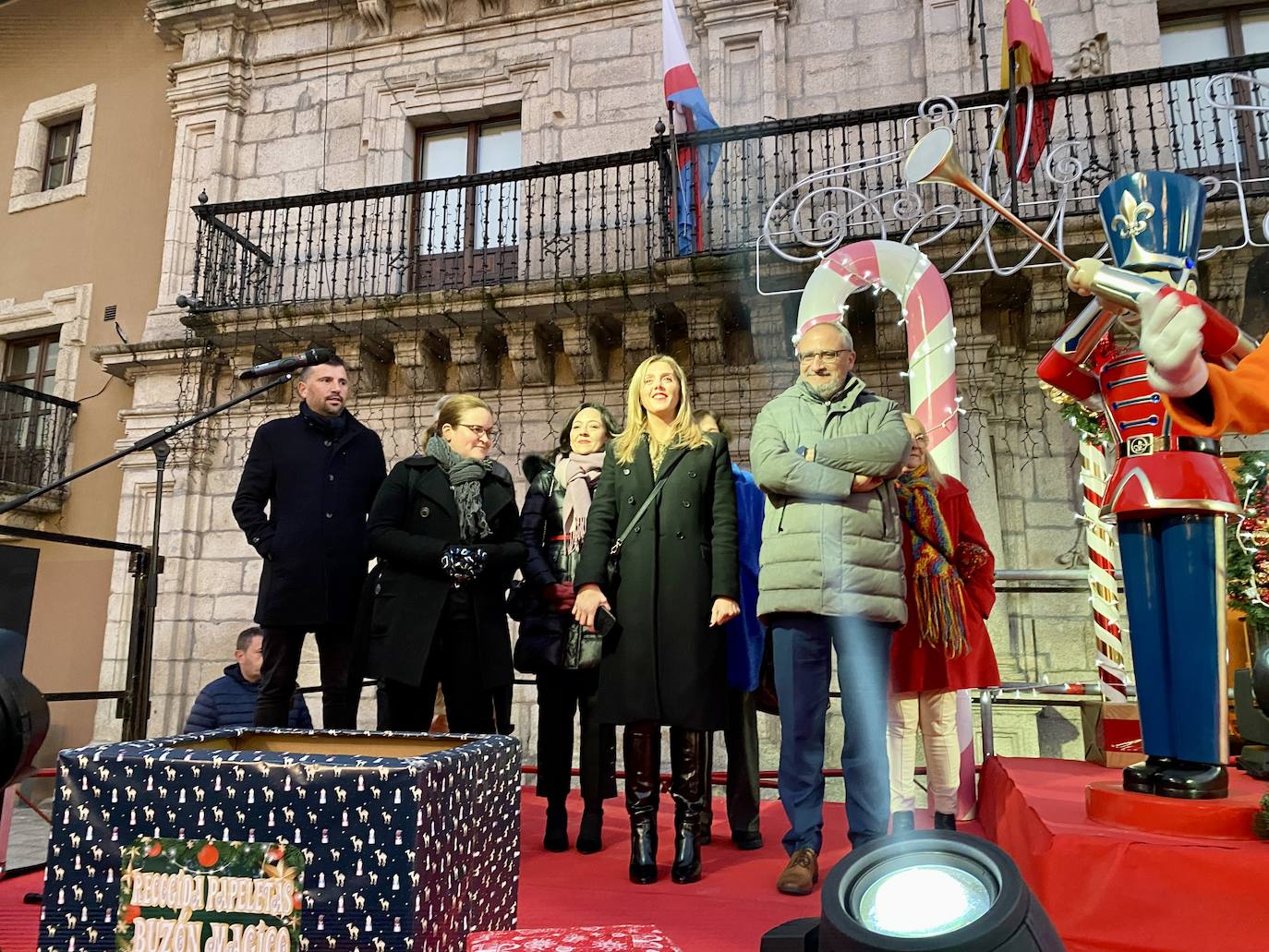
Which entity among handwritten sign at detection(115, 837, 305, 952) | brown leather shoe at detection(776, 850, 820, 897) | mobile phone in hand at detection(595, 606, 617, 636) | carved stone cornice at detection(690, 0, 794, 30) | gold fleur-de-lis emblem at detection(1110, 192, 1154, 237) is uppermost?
carved stone cornice at detection(690, 0, 794, 30)

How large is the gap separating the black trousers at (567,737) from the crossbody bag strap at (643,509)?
2.01 ft

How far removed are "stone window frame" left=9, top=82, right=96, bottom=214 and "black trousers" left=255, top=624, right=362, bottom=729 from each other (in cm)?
848

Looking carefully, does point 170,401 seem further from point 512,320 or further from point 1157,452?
point 1157,452

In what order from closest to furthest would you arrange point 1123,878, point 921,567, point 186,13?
point 1123,878 < point 921,567 < point 186,13

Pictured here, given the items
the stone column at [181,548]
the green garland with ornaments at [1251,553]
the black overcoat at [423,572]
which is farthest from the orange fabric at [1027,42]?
the stone column at [181,548]

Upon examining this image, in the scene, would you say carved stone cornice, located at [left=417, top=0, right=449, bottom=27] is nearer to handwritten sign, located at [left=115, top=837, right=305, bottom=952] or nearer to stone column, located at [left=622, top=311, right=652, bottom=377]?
stone column, located at [left=622, top=311, right=652, bottom=377]

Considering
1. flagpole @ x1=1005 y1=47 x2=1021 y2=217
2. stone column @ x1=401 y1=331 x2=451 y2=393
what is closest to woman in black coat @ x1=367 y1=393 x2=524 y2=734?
flagpole @ x1=1005 y1=47 x2=1021 y2=217

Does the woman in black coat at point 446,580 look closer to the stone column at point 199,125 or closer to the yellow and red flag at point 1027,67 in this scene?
the yellow and red flag at point 1027,67

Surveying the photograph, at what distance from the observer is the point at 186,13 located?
9.06 m

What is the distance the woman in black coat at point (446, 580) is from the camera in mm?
2852

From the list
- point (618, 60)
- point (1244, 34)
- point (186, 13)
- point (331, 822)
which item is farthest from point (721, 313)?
point (186, 13)

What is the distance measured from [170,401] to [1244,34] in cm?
Answer: 923

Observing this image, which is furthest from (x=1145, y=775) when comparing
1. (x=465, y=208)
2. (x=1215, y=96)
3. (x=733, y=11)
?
(x=733, y=11)

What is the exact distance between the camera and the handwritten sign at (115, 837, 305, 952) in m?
1.25
